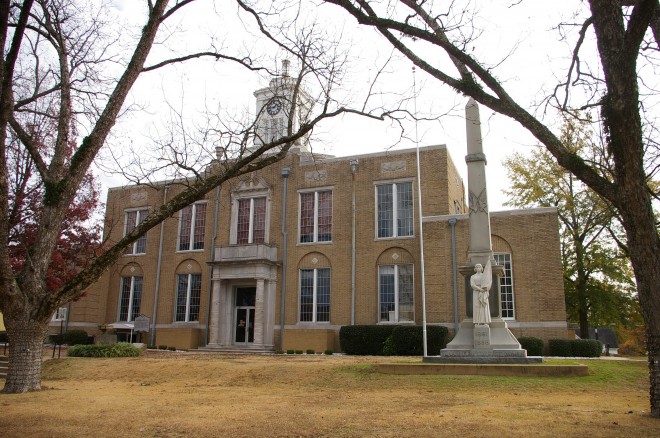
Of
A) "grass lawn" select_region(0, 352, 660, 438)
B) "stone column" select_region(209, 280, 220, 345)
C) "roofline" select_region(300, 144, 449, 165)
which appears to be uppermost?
"roofline" select_region(300, 144, 449, 165)

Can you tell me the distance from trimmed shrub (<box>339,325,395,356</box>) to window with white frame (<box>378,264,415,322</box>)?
1.40 m

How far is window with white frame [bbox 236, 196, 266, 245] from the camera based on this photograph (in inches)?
1203

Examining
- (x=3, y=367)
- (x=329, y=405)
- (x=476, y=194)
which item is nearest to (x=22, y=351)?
(x=329, y=405)

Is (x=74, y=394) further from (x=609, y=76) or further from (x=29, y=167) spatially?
(x=609, y=76)

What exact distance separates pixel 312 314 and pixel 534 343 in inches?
427

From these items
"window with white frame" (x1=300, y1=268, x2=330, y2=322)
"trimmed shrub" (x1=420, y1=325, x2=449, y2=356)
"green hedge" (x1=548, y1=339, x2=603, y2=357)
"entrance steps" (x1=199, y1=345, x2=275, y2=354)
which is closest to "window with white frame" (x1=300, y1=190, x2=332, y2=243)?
"window with white frame" (x1=300, y1=268, x2=330, y2=322)

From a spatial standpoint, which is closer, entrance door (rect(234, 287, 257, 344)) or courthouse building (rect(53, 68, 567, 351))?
courthouse building (rect(53, 68, 567, 351))

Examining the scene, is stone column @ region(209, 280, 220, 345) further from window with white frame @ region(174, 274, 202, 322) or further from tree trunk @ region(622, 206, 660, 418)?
tree trunk @ region(622, 206, 660, 418)

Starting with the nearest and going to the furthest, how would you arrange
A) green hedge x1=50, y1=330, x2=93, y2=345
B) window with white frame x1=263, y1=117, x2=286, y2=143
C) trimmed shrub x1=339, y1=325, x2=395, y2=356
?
window with white frame x1=263, y1=117, x2=286, y2=143 < trimmed shrub x1=339, y1=325, x2=395, y2=356 < green hedge x1=50, y1=330, x2=93, y2=345

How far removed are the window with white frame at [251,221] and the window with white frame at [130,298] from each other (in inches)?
294

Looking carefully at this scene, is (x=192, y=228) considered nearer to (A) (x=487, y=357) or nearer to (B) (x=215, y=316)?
(B) (x=215, y=316)

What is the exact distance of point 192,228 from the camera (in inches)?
1276

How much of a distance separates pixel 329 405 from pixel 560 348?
15621 millimetres

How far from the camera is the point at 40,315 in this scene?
11359mm
